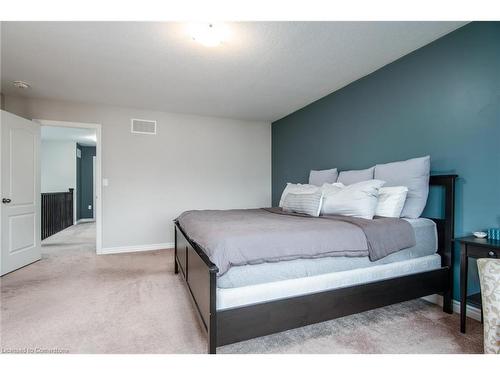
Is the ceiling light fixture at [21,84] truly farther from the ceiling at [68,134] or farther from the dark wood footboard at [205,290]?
the dark wood footboard at [205,290]

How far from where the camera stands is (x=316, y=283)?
5.37 ft

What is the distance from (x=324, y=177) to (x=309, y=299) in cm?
205

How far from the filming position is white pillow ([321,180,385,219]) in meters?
2.20

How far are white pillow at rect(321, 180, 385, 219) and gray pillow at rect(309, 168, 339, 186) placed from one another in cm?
78

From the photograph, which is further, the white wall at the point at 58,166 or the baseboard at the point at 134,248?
the white wall at the point at 58,166

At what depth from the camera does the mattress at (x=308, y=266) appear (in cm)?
146

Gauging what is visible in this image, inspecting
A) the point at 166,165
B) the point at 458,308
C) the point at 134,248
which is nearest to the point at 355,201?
the point at 458,308

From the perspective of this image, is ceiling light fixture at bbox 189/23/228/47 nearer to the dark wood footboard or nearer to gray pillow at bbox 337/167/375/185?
the dark wood footboard

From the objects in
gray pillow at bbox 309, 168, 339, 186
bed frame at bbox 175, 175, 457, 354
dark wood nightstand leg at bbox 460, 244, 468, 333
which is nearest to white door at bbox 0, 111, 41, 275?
bed frame at bbox 175, 175, 457, 354

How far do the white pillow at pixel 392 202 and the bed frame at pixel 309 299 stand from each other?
1.08 ft

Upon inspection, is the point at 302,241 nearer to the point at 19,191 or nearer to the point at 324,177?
the point at 324,177

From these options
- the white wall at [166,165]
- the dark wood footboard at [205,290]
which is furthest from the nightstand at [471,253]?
the white wall at [166,165]
